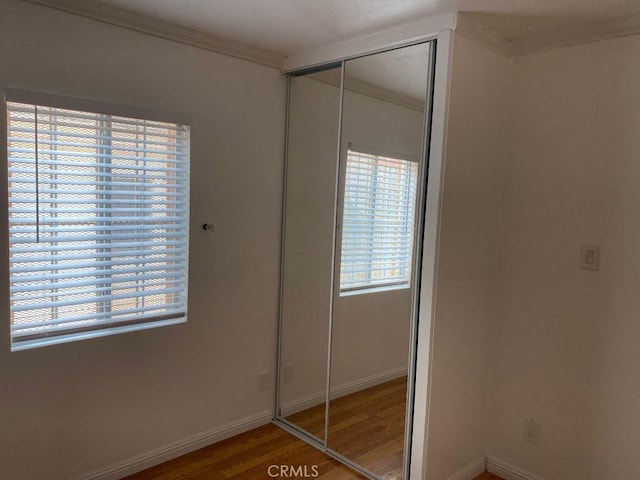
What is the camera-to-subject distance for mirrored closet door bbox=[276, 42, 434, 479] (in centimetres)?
226

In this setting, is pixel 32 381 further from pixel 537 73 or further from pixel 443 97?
pixel 537 73

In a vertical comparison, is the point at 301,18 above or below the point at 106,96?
above

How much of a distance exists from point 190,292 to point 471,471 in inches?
71.5

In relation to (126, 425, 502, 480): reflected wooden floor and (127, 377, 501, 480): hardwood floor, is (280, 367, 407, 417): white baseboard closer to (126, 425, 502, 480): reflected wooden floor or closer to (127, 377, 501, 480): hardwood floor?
(127, 377, 501, 480): hardwood floor

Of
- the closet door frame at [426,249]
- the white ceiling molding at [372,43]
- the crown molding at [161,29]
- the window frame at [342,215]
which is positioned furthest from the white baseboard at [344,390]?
the crown molding at [161,29]

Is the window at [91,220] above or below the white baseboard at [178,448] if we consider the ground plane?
above

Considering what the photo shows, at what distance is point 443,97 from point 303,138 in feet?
Result: 3.24

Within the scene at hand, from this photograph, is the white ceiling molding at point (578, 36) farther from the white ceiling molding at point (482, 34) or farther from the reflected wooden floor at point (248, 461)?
the reflected wooden floor at point (248, 461)

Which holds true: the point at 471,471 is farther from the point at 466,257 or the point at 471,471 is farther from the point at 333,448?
the point at 466,257

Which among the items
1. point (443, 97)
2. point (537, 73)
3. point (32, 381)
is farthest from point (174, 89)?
point (537, 73)

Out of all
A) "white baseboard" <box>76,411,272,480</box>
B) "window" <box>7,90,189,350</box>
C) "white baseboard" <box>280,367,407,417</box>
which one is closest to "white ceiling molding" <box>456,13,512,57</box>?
"window" <box>7,90,189,350</box>

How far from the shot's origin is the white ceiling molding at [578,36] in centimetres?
199

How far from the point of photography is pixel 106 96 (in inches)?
84.5

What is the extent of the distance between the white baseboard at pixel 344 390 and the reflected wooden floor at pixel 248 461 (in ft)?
0.60
